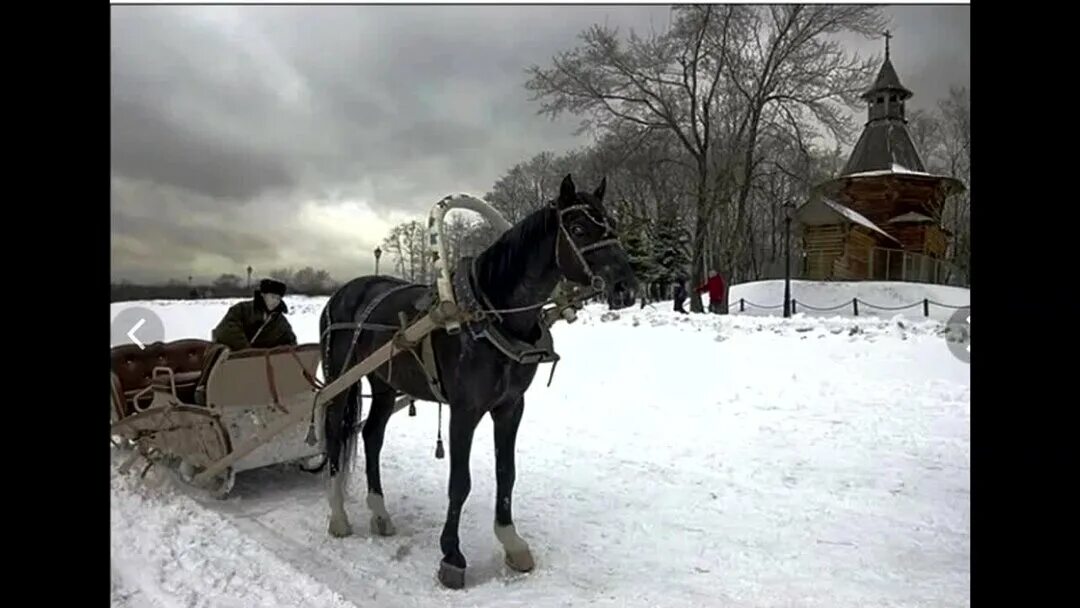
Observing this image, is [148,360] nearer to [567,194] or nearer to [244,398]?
[244,398]

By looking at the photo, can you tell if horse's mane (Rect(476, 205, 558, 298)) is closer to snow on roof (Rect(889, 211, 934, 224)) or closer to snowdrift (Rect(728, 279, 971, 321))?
snowdrift (Rect(728, 279, 971, 321))

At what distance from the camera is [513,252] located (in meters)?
3.45

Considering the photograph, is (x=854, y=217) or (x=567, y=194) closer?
(x=567, y=194)

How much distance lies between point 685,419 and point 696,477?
5.49 ft

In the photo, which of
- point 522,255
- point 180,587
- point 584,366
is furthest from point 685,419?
point 180,587

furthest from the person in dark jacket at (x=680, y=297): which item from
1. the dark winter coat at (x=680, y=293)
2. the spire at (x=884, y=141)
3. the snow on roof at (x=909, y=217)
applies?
the spire at (x=884, y=141)

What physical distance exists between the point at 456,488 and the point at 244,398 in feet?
6.34

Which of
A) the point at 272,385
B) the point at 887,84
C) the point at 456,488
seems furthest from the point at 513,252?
the point at 887,84

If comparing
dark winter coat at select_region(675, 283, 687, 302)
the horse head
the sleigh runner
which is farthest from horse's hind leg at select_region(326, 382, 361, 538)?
dark winter coat at select_region(675, 283, 687, 302)

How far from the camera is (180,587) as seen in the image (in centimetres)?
318

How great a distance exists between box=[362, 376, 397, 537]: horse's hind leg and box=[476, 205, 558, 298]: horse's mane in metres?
1.46

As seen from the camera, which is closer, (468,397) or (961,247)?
(468,397)
